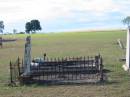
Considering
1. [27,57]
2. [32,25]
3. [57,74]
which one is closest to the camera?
[27,57]

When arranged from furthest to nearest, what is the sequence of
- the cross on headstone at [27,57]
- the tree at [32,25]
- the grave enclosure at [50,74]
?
the tree at [32,25], the cross on headstone at [27,57], the grave enclosure at [50,74]

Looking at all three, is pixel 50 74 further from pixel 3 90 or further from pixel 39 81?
pixel 3 90

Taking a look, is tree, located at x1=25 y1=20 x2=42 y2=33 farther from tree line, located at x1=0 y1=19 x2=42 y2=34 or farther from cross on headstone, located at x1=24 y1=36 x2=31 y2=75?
cross on headstone, located at x1=24 y1=36 x2=31 y2=75

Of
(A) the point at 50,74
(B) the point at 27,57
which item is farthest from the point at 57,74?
(B) the point at 27,57

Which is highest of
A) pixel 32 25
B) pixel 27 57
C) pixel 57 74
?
pixel 32 25

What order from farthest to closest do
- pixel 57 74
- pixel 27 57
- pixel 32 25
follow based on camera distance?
pixel 32 25 → pixel 57 74 → pixel 27 57

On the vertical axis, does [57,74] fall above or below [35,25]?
below

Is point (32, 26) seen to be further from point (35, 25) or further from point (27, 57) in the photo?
point (27, 57)

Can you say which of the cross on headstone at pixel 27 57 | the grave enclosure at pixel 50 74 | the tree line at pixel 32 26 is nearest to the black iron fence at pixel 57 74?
the grave enclosure at pixel 50 74

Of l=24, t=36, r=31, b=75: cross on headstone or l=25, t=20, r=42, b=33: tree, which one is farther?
l=25, t=20, r=42, b=33: tree

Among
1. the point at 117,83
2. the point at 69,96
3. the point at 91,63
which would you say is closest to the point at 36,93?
the point at 69,96

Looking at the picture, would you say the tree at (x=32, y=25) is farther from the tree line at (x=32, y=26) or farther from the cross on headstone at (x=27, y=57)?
the cross on headstone at (x=27, y=57)

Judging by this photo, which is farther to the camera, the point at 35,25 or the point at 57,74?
the point at 35,25

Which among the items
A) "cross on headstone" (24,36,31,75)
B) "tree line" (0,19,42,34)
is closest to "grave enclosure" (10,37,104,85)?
"cross on headstone" (24,36,31,75)
